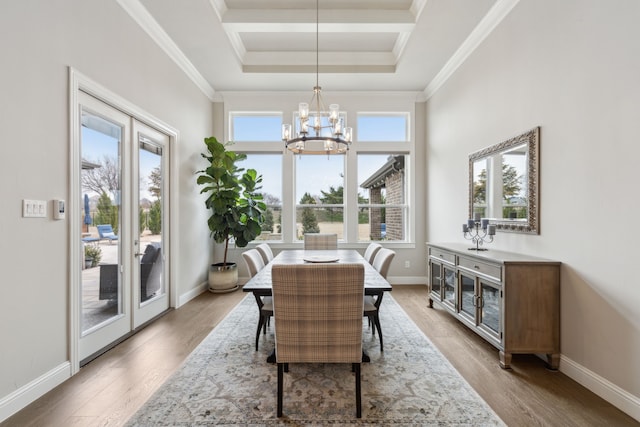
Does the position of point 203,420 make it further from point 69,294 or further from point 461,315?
point 461,315

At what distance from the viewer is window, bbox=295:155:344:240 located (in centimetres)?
515

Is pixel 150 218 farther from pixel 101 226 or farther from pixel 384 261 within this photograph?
pixel 384 261

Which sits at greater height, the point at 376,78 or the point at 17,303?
the point at 376,78

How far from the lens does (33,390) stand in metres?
1.90

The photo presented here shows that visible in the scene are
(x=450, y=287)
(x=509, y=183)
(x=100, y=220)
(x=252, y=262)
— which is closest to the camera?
(x=100, y=220)

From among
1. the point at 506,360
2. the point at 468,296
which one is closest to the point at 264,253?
the point at 468,296

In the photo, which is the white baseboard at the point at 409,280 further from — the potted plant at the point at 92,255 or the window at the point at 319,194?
the potted plant at the point at 92,255

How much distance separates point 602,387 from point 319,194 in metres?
4.04

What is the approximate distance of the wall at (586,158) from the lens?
178cm

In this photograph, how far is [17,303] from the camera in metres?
1.82

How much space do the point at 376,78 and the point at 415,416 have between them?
430cm

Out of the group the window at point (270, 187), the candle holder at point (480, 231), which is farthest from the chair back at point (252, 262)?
the window at point (270, 187)

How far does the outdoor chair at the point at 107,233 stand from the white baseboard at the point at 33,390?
1.03 meters

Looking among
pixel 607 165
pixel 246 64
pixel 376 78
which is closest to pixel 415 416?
pixel 607 165
